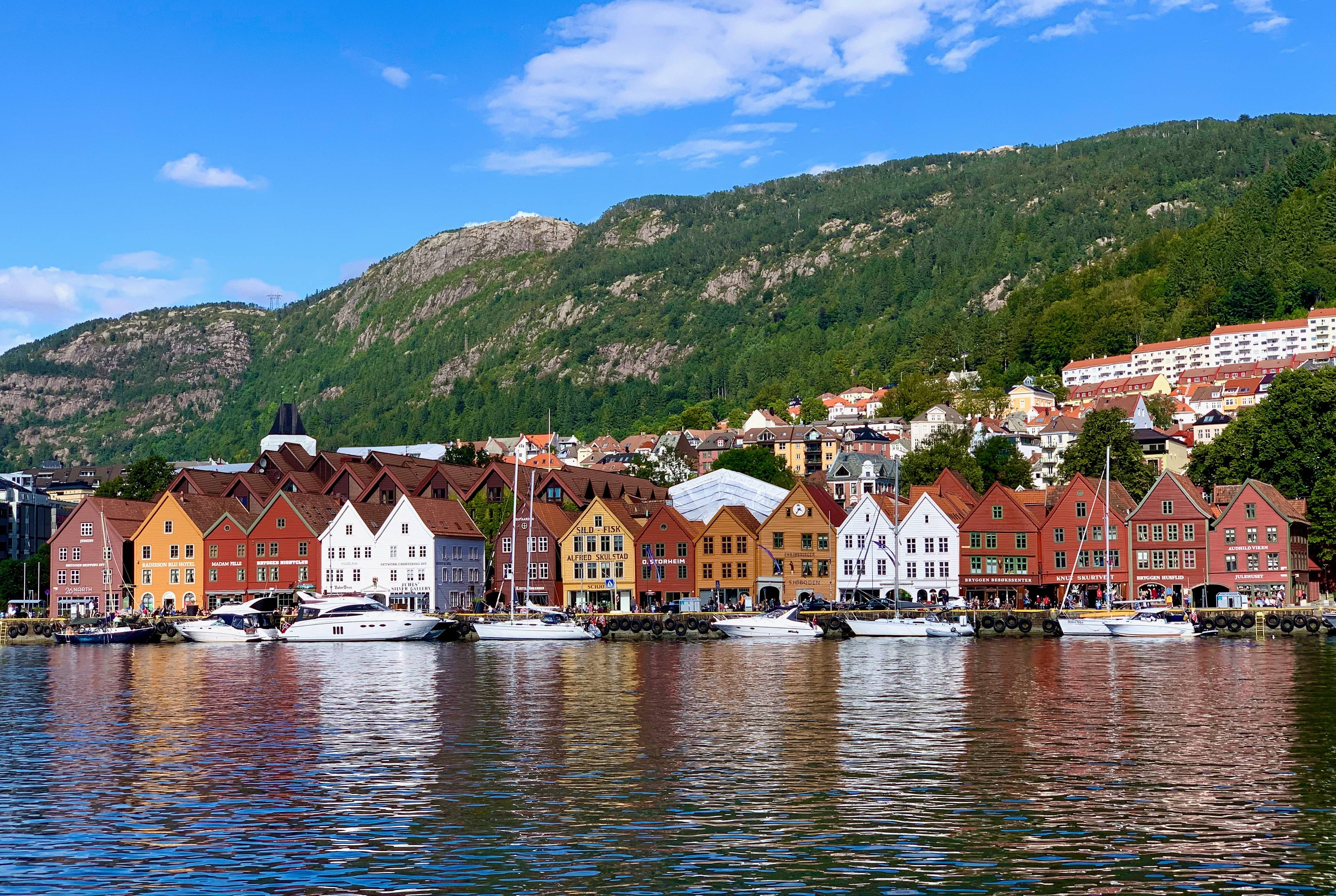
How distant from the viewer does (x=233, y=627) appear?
112625mm

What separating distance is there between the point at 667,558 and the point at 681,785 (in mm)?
89038

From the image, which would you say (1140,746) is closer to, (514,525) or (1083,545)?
(514,525)

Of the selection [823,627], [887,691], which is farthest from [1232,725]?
[823,627]

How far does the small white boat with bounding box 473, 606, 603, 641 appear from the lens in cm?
10469

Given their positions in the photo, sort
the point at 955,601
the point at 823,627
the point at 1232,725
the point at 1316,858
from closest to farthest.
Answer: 1. the point at 1316,858
2. the point at 1232,725
3. the point at 823,627
4. the point at 955,601

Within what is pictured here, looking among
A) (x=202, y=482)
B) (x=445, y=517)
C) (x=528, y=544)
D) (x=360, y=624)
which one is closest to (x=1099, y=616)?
(x=528, y=544)

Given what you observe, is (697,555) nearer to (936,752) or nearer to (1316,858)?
(936,752)

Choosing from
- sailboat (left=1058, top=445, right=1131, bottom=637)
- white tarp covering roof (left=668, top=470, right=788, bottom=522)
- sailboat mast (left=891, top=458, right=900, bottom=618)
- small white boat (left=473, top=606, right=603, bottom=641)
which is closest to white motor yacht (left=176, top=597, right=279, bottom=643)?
small white boat (left=473, top=606, right=603, bottom=641)

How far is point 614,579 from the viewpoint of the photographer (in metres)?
125

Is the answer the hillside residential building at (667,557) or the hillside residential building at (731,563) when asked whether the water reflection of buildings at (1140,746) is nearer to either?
the hillside residential building at (731,563)

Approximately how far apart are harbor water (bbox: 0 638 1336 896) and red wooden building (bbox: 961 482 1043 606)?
55745mm

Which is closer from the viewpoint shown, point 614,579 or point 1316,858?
point 1316,858

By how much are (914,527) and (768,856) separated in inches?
3957

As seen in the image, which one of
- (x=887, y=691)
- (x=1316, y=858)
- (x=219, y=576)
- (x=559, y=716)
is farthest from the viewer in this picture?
(x=219, y=576)
